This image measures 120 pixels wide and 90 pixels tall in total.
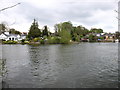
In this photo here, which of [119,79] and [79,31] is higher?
[79,31]

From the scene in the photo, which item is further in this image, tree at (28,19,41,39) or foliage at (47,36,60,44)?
tree at (28,19,41,39)

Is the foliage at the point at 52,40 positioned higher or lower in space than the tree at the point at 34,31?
lower

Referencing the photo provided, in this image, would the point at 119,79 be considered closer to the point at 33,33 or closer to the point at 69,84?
the point at 69,84

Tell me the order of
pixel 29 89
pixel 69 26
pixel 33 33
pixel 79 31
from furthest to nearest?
pixel 79 31 < pixel 69 26 < pixel 33 33 < pixel 29 89

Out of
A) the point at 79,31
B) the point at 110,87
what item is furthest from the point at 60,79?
the point at 79,31

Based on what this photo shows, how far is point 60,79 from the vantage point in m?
10.1

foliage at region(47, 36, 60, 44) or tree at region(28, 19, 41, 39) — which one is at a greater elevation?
tree at region(28, 19, 41, 39)

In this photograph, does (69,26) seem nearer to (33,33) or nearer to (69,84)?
(33,33)

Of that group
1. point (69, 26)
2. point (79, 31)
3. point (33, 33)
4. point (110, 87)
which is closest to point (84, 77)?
point (110, 87)

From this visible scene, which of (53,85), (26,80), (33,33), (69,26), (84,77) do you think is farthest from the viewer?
(69,26)

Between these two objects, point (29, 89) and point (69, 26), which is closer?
point (29, 89)

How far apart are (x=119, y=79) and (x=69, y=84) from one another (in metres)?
3.57

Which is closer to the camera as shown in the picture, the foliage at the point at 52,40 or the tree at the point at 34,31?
the foliage at the point at 52,40

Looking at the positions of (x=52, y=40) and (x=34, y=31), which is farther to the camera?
(x=34, y=31)
